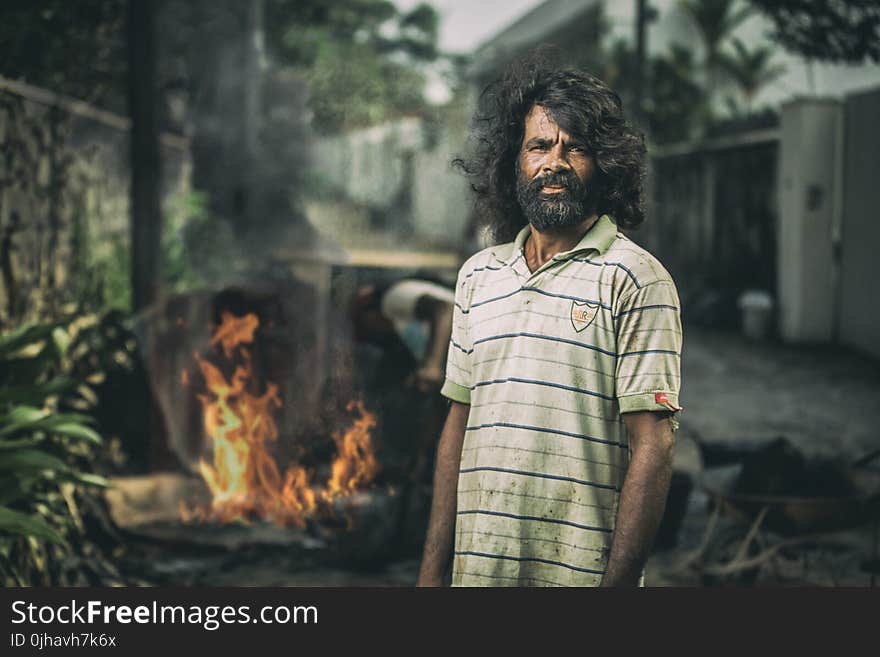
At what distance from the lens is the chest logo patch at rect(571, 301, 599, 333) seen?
6.64ft

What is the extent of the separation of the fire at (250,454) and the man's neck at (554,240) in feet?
9.47

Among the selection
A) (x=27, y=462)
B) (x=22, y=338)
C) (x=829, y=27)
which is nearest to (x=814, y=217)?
(x=829, y=27)

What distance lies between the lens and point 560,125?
6.95 ft

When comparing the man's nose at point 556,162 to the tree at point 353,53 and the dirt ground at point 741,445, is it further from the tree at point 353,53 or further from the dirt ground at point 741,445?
the tree at point 353,53

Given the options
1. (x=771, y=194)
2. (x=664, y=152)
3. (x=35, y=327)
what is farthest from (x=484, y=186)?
(x=664, y=152)

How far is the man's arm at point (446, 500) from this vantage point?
2295 mm

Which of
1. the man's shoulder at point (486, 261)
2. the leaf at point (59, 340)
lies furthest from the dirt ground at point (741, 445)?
the man's shoulder at point (486, 261)

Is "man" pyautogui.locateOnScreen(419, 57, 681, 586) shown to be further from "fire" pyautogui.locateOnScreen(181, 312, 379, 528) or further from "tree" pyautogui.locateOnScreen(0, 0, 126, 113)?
"tree" pyautogui.locateOnScreen(0, 0, 126, 113)

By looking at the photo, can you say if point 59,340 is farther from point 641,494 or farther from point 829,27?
point 829,27

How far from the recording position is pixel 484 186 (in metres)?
2.46

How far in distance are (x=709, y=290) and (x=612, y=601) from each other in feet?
37.4

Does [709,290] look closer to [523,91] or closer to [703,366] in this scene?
[703,366]

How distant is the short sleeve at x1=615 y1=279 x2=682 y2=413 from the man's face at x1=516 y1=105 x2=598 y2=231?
0.25 meters

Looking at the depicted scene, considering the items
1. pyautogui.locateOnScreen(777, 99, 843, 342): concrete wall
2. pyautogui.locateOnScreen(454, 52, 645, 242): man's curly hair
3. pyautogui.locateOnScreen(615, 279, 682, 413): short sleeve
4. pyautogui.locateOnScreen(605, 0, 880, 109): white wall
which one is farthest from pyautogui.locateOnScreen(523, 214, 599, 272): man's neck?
pyautogui.locateOnScreen(605, 0, 880, 109): white wall
